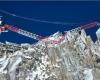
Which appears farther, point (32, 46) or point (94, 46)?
point (94, 46)

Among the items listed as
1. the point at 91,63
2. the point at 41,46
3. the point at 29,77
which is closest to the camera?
the point at 29,77

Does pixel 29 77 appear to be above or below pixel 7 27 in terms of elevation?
below

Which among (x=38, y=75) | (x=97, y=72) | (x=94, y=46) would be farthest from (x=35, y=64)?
(x=94, y=46)

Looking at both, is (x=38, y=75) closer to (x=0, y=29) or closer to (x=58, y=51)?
(x=58, y=51)

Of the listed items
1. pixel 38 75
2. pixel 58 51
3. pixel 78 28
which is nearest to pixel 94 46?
pixel 78 28

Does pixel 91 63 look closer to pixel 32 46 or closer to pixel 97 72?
pixel 97 72

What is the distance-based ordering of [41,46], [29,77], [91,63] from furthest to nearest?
[91,63], [41,46], [29,77]
